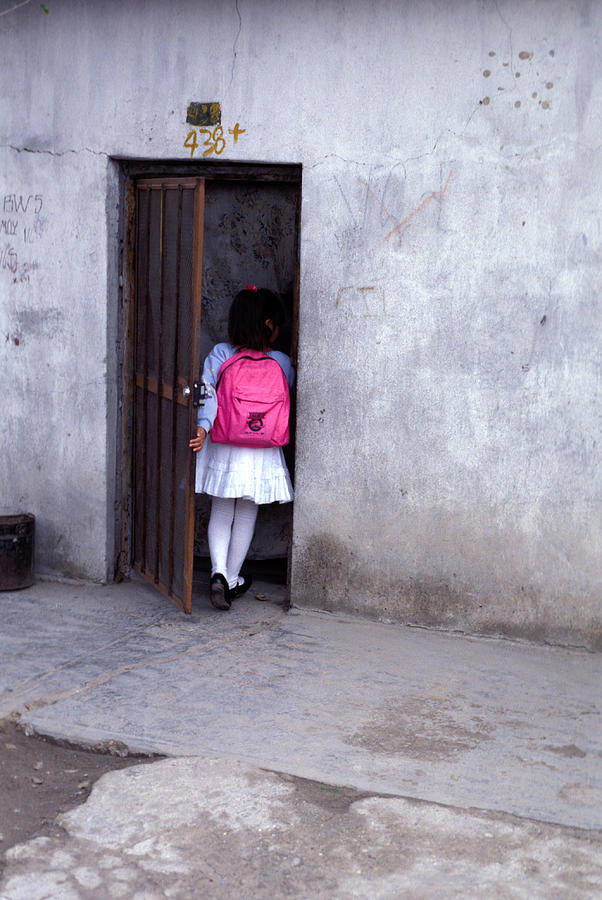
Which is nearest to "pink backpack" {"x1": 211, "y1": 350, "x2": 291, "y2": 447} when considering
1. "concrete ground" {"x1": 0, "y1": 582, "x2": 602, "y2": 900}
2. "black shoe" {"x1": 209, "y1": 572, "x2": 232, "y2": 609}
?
"black shoe" {"x1": 209, "y1": 572, "x2": 232, "y2": 609}

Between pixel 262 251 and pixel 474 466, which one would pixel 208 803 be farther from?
pixel 262 251

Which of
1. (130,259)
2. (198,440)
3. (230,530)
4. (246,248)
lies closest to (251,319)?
(198,440)

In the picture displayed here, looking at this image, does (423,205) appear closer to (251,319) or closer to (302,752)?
(251,319)

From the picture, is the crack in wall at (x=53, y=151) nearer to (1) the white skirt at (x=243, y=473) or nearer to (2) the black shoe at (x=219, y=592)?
(1) the white skirt at (x=243, y=473)

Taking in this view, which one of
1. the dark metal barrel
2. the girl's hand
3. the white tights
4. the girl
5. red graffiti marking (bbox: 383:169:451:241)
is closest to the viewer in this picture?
red graffiti marking (bbox: 383:169:451:241)

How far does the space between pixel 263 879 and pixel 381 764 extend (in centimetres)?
88

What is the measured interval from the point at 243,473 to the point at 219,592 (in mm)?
693

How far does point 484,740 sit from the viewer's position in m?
4.11

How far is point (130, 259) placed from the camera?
596 centimetres

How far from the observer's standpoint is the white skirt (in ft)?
18.3

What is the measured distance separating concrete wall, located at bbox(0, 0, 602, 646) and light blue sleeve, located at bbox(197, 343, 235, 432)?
1.56 ft

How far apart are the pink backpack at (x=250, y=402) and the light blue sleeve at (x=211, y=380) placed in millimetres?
48

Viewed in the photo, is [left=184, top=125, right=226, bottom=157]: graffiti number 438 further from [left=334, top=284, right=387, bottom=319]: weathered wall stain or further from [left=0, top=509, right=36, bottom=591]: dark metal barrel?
[left=0, top=509, right=36, bottom=591]: dark metal barrel

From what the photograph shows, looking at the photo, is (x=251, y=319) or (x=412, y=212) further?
(x=251, y=319)
